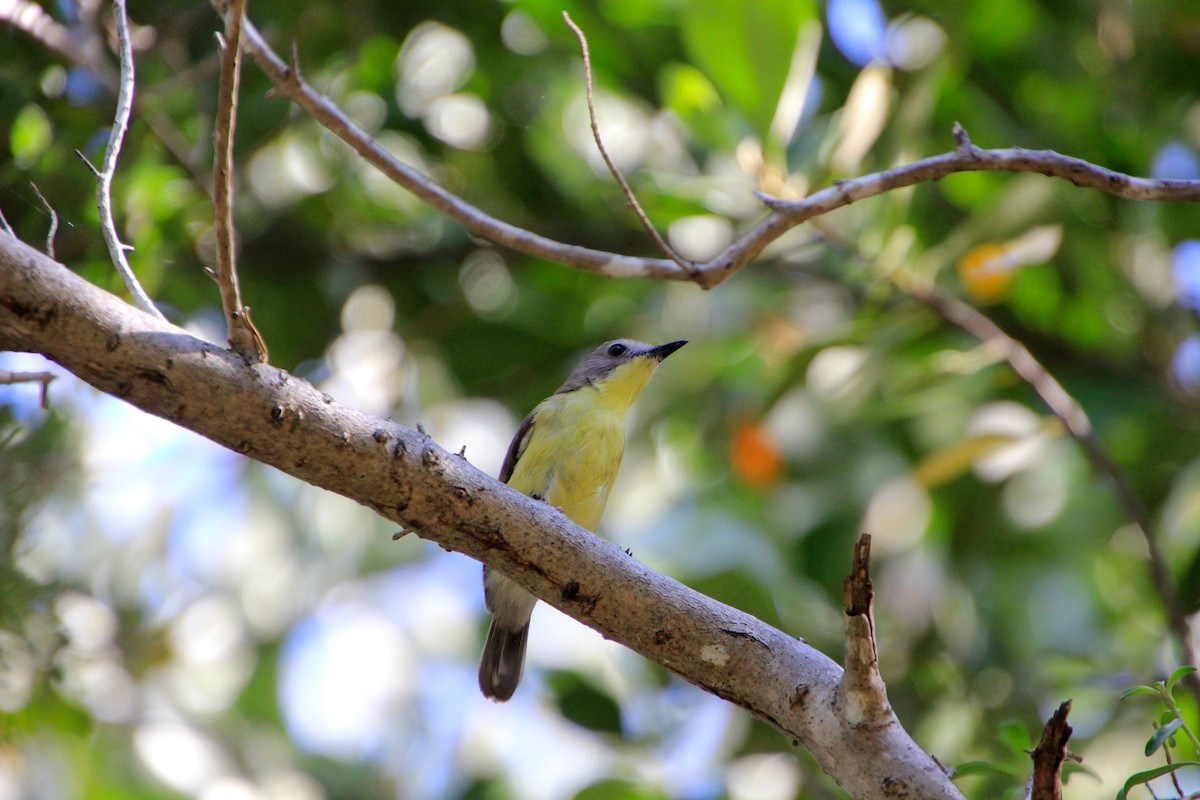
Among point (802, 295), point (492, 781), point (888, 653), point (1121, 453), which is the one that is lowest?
point (492, 781)

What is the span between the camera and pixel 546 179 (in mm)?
5742

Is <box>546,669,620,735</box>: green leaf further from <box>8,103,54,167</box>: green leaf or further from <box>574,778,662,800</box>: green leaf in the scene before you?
<box>8,103,54,167</box>: green leaf

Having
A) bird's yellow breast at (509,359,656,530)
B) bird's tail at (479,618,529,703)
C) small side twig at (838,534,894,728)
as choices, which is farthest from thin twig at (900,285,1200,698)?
bird's tail at (479,618,529,703)

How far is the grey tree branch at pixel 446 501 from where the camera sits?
2.00m

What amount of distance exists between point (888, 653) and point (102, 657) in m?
→ 3.91

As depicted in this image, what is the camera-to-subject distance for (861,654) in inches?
87.2

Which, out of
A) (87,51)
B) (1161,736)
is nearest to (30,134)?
(87,51)

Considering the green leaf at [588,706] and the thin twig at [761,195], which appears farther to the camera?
the green leaf at [588,706]

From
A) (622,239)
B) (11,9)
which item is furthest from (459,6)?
(11,9)

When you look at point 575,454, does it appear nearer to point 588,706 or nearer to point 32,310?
point 588,706

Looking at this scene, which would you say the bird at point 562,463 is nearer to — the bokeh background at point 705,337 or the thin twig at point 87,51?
the bokeh background at point 705,337

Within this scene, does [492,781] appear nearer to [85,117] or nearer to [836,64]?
[85,117]

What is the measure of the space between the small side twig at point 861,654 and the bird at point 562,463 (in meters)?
2.47

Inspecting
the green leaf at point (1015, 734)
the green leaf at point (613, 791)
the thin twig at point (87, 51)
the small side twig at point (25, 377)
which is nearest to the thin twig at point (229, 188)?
the small side twig at point (25, 377)
